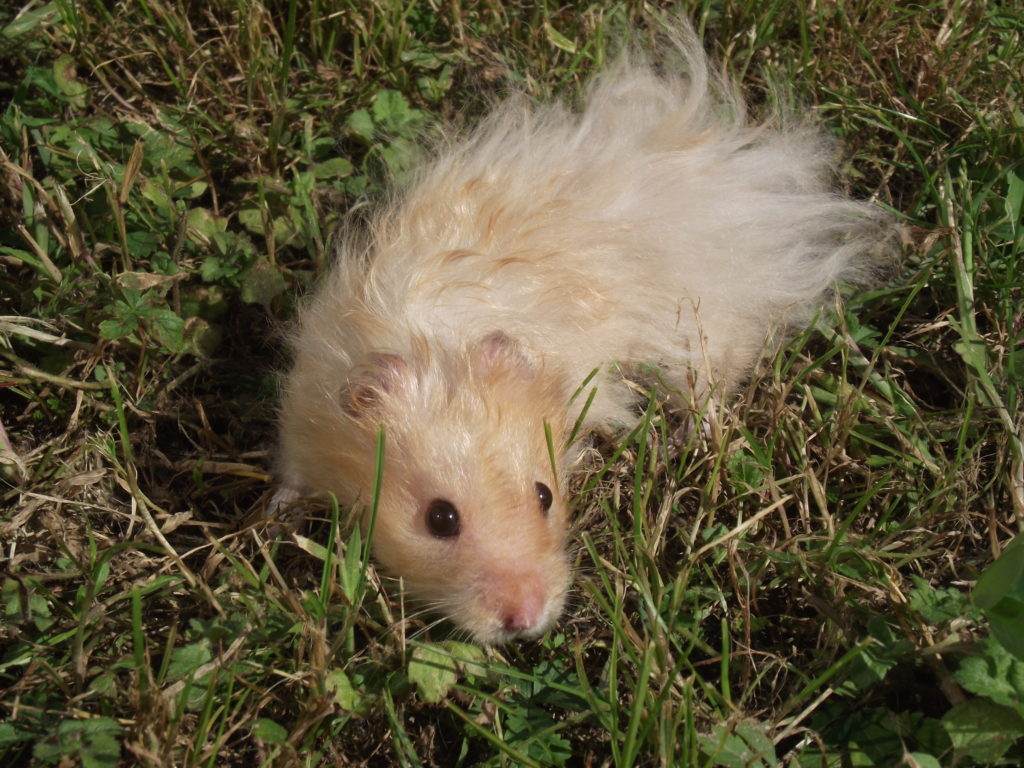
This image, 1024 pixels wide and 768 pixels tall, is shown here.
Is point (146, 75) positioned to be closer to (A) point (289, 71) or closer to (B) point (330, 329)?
(A) point (289, 71)

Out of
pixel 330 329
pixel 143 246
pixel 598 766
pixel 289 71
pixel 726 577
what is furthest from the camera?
pixel 289 71

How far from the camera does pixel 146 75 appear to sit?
388 cm

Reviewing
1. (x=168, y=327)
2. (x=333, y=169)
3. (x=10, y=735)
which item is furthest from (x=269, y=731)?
(x=333, y=169)

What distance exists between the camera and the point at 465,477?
2508mm

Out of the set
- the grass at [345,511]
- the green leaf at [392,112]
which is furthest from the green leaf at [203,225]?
the green leaf at [392,112]

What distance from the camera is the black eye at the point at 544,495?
262 cm

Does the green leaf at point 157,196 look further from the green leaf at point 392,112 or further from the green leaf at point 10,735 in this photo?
the green leaf at point 10,735

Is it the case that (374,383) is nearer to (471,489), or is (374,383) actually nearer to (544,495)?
(471,489)

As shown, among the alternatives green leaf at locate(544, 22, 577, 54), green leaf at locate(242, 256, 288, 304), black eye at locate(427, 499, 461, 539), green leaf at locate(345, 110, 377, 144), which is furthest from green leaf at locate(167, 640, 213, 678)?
green leaf at locate(544, 22, 577, 54)

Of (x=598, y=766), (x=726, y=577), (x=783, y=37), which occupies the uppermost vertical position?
(x=783, y=37)

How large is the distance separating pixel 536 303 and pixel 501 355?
32 cm

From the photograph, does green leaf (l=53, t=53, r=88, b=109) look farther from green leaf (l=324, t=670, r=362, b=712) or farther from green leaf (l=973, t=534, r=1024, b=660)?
green leaf (l=973, t=534, r=1024, b=660)

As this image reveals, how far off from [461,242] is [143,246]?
1283mm

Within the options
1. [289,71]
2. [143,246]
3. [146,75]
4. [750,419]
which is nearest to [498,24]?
[289,71]
